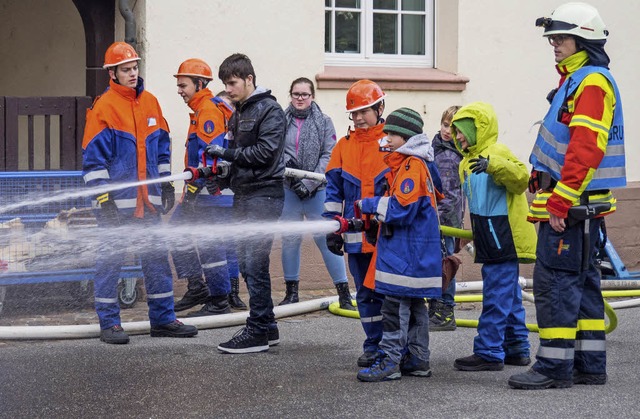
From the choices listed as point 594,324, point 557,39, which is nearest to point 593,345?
point 594,324

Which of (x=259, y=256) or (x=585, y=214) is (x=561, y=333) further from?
(x=259, y=256)

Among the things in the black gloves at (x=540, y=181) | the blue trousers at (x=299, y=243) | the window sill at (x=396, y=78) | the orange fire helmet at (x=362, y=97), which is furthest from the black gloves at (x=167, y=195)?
the black gloves at (x=540, y=181)

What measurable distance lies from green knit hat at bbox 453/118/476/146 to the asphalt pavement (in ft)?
4.70

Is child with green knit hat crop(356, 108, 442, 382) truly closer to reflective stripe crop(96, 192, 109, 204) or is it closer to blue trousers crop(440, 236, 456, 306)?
blue trousers crop(440, 236, 456, 306)

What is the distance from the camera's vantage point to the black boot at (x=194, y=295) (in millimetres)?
8930

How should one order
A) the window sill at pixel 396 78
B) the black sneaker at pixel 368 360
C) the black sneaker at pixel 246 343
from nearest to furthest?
1. the black sneaker at pixel 368 360
2. the black sneaker at pixel 246 343
3. the window sill at pixel 396 78

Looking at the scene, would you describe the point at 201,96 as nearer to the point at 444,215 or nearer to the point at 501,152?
the point at 444,215

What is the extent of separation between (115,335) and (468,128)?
2.83 m

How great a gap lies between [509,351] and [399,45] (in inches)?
189

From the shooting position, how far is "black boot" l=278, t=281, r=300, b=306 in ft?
30.1

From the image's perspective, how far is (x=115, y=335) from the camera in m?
7.62

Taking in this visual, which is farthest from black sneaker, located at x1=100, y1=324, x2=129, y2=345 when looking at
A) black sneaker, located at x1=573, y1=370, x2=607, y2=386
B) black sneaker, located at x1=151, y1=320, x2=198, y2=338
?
black sneaker, located at x1=573, y1=370, x2=607, y2=386

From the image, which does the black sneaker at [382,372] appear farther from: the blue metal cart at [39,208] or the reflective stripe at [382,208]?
the blue metal cart at [39,208]

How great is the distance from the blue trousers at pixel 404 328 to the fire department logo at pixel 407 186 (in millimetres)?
635
